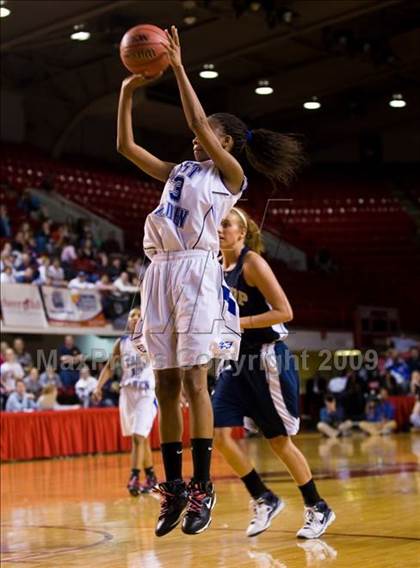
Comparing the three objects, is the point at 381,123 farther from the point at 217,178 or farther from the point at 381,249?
the point at 217,178

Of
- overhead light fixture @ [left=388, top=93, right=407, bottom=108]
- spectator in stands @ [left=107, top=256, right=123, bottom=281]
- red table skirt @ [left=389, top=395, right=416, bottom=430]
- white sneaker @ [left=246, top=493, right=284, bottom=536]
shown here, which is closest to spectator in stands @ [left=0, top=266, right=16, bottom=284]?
spectator in stands @ [left=107, top=256, right=123, bottom=281]

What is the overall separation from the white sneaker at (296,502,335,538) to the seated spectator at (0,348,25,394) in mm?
10929

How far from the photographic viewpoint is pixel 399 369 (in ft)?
80.8

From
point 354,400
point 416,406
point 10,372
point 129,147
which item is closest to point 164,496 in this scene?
point 129,147

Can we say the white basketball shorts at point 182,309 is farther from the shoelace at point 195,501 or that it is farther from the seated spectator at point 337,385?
the seated spectator at point 337,385

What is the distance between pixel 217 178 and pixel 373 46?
20.9 meters

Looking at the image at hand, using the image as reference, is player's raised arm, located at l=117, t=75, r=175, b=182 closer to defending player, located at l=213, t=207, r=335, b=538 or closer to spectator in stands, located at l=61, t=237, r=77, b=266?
defending player, located at l=213, t=207, r=335, b=538

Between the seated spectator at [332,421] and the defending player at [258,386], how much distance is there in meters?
15.5

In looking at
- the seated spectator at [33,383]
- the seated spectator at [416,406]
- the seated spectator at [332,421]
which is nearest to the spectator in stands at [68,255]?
the seated spectator at [33,383]

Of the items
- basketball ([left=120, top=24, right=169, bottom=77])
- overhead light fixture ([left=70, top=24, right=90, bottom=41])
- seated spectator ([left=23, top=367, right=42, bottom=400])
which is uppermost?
overhead light fixture ([left=70, top=24, right=90, bottom=41])

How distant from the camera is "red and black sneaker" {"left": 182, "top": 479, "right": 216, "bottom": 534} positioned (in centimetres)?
472

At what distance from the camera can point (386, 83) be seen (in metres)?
30.0

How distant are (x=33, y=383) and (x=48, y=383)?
0.28m

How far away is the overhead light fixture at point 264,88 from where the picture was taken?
27484 mm
